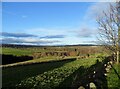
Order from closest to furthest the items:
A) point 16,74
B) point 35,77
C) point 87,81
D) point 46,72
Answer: point 87,81 < point 35,77 < point 16,74 < point 46,72

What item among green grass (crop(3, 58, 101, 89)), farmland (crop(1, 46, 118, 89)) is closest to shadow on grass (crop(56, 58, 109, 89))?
farmland (crop(1, 46, 118, 89))

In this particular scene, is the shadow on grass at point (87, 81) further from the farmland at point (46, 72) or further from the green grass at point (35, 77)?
the green grass at point (35, 77)

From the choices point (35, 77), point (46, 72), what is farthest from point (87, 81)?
point (46, 72)

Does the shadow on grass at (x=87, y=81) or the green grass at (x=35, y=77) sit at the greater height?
the shadow on grass at (x=87, y=81)

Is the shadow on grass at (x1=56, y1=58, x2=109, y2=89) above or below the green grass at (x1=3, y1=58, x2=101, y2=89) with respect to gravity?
above

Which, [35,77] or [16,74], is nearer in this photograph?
[35,77]

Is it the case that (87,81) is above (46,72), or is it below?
above

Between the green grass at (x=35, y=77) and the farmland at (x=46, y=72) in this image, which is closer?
the green grass at (x=35, y=77)

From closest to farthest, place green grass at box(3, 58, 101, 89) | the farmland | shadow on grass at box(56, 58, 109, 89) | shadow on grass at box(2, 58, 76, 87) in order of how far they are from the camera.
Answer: shadow on grass at box(56, 58, 109, 89)
green grass at box(3, 58, 101, 89)
the farmland
shadow on grass at box(2, 58, 76, 87)

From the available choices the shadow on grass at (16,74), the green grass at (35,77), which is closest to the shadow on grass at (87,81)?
the green grass at (35,77)

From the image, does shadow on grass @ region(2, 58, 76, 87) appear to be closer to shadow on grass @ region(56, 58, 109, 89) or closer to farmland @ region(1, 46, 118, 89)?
farmland @ region(1, 46, 118, 89)

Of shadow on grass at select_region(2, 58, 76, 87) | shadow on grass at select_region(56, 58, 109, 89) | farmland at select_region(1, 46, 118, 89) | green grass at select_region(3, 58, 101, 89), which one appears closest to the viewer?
shadow on grass at select_region(56, 58, 109, 89)

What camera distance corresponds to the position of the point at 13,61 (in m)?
65.1

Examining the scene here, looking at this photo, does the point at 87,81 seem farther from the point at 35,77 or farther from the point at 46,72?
the point at 46,72
